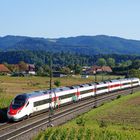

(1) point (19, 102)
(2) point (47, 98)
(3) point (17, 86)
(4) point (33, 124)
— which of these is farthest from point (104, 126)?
(3) point (17, 86)

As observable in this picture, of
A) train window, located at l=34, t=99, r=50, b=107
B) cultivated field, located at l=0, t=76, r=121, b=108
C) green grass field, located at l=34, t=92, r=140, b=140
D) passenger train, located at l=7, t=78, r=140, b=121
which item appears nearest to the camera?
green grass field, located at l=34, t=92, r=140, b=140

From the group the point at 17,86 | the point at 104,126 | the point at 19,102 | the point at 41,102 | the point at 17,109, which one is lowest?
the point at 17,86

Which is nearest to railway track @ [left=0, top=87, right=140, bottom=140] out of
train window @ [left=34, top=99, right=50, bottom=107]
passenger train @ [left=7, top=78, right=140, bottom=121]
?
passenger train @ [left=7, top=78, right=140, bottom=121]

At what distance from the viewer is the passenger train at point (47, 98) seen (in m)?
51.3

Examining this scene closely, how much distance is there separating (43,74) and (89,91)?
355 ft

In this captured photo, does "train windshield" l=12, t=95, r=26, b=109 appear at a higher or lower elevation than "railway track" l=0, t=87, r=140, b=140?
higher

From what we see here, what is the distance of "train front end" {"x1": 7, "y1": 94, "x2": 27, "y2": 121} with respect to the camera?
50312 millimetres

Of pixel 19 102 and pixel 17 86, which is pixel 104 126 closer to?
pixel 19 102

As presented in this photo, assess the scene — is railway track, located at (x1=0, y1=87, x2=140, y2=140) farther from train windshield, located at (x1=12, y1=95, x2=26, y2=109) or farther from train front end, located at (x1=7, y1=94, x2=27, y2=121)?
train windshield, located at (x1=12, y1=95, x2=26, y2=109)

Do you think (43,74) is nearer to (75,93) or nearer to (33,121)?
(75,93)

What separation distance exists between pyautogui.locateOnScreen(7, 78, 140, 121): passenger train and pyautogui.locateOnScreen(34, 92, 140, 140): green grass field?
6.24 metres

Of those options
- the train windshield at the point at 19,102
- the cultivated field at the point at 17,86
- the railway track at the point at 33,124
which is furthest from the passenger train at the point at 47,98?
the cultivated field at the point at 17,86

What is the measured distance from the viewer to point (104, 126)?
4622 cm

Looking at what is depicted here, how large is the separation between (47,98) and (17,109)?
10.1 metres
